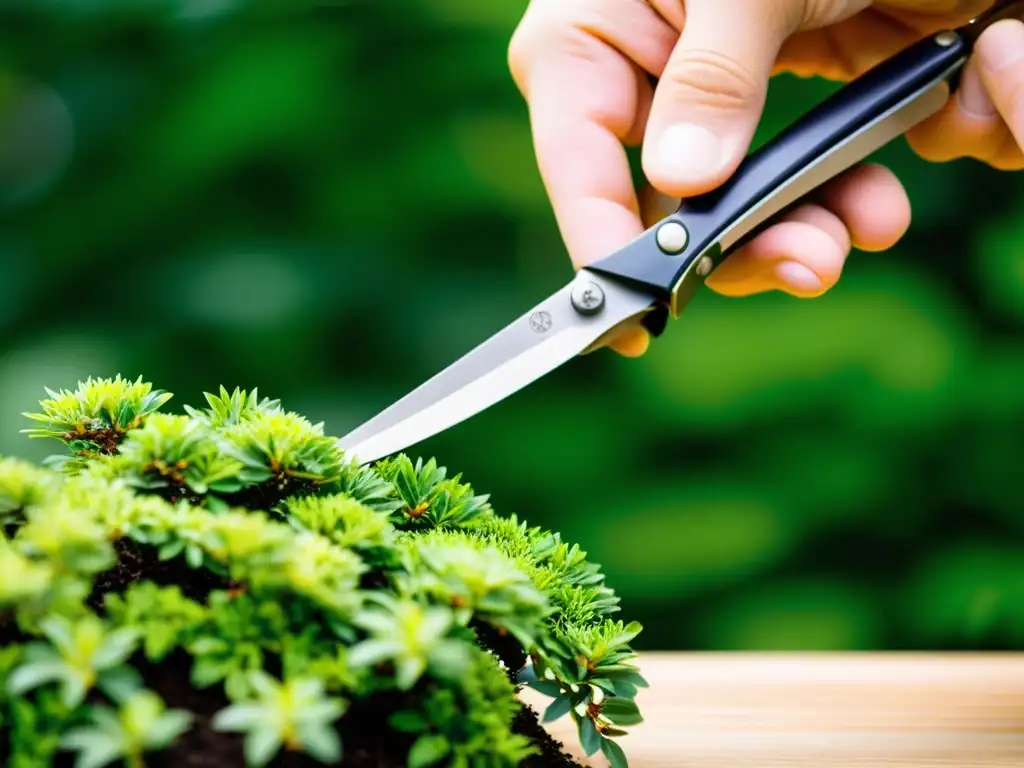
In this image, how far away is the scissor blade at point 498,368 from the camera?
71 centimetres

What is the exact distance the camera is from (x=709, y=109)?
0.84 metres

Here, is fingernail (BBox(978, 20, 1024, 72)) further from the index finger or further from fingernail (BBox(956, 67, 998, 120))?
the index finger

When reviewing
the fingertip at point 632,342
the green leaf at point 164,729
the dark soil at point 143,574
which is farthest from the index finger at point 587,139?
the green leaf at point 164,729

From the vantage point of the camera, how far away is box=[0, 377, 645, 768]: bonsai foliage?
1.31ft

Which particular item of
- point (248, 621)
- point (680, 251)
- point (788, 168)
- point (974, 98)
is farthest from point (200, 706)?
point (974, 98)

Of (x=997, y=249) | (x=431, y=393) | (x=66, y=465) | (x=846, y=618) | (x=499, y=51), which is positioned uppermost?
(x=499, y=51)

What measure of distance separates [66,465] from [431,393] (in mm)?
245

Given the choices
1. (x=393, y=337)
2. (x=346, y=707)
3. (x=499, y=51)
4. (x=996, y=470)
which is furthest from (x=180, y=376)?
(x=996, y=470)

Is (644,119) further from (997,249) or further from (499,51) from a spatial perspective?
(997,249)

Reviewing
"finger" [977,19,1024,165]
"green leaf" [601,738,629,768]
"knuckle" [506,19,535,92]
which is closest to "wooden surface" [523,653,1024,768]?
"green leaf" [601,738,629,768]

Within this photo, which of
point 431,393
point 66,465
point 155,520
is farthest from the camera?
point 431,393

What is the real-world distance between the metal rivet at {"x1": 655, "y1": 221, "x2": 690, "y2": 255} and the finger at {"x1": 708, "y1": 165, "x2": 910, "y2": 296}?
0.57 feet

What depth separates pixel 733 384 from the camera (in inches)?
53.6

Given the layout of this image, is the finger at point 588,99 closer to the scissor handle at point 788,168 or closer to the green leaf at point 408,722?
the scissor handle at point 788,168
